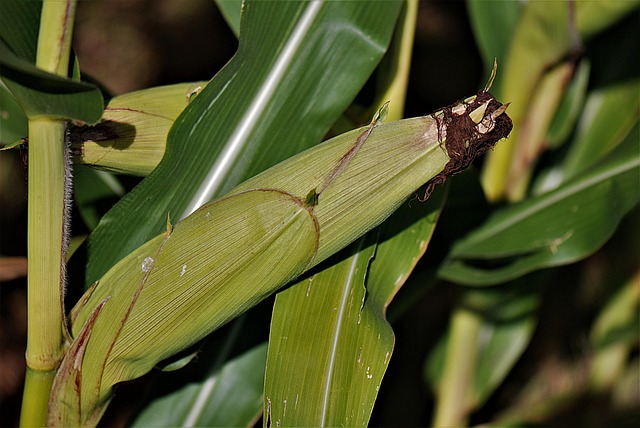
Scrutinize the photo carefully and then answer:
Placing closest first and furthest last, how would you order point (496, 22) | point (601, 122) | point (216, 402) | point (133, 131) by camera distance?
1. point (133, 131)
2. point (216, 402)
3. point (496, 22)
4. point (601, 122)

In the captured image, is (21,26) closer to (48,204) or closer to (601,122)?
(48,204)

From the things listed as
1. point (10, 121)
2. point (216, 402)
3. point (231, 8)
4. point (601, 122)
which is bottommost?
point (216, 402)

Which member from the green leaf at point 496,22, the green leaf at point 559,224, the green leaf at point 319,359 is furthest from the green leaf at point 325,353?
the green leaf at point 496,22

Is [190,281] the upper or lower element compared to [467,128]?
lower

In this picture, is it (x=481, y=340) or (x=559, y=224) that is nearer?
(x=559, y=224)

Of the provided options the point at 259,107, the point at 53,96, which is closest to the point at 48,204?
the point at 53,96

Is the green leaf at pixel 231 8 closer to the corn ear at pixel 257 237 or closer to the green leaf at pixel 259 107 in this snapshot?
the green leaf at pixel 259 107

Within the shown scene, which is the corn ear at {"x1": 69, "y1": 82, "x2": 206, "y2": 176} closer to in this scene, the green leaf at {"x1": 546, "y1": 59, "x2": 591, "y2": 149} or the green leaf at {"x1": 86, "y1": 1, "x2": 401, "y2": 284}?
the green leaf at {"x1": 86, "y1": 1, "x2": 401, "y2": 284}

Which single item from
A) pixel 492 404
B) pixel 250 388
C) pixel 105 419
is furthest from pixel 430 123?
pixel 492 404

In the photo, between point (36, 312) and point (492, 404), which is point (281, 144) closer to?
point (36, 312)
